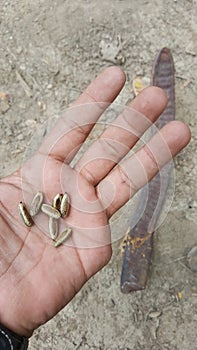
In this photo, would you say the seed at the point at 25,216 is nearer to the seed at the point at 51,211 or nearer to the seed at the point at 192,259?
the seed at the point at 51,211

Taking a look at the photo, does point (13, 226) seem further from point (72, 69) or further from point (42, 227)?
point (72, 69)

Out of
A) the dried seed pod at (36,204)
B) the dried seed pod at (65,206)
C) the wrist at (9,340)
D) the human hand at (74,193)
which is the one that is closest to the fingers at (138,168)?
the human hand at (74,193)

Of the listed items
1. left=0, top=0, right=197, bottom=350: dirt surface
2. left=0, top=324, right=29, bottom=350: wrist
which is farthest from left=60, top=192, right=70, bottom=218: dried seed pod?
left=0, top=0, right=197, bottom=350: dirt surface

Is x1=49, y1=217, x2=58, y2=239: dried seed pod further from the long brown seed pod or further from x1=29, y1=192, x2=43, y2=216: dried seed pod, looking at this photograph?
the long brown seed pod

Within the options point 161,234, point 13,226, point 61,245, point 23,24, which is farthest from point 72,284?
point 23,24

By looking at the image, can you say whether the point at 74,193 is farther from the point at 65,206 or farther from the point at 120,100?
the point at 120,100

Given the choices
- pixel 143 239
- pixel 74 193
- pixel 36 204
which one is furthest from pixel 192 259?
Result: pixel 36 204
